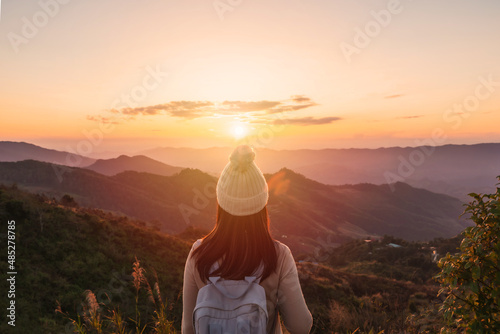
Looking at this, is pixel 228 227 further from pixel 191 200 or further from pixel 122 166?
pixel 122 166

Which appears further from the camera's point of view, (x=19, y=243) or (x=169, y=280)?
(x=169, y=280)

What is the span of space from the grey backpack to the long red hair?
128 millimetres

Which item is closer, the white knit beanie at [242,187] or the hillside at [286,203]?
the white knit beanie at [242,187]

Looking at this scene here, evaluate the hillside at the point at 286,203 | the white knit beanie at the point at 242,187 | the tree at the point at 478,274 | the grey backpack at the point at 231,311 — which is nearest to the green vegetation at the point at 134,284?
the tree at the point at 478,274

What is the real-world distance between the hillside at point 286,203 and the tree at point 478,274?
3628cm

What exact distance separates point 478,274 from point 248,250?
186 cm

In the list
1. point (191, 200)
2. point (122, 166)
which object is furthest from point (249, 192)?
point (122, 166)

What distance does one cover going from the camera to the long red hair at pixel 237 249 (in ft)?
6.30

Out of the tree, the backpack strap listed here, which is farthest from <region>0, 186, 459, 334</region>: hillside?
the backpack strap

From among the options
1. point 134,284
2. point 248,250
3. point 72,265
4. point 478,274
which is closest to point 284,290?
point 248,250

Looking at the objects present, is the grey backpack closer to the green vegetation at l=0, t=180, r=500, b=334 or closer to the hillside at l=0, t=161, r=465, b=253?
the green vegetation at l=0, t=180, r=500, b=334

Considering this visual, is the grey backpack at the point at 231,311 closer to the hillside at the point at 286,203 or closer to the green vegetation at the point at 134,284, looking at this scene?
the green vegetation at the point at 134,284

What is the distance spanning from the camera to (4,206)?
11.9 meters

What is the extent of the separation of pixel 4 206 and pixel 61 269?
4.90 metres
